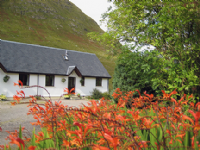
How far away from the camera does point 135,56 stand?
5613mm

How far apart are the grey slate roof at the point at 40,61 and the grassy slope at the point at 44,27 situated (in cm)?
3558

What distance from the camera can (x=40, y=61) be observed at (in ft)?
70.7

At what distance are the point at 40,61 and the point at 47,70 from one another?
2.03 meters

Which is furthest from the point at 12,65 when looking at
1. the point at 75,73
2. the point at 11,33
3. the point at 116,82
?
the point at 11,33

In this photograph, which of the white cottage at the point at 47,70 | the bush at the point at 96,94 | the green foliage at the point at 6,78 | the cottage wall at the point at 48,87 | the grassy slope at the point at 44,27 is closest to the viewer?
the green foliage at the point at 6,78

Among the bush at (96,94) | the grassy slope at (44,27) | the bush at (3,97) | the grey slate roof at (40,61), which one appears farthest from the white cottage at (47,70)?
the grassy slope at (44,27)

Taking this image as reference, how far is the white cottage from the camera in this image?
1828cm

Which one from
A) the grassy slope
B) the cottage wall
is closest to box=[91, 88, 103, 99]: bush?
the cottage wall

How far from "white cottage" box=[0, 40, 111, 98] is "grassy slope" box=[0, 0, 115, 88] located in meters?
36.1

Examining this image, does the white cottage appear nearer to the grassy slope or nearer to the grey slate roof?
the grey slate roof

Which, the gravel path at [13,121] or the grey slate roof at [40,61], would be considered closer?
the gravel path at [13,121]

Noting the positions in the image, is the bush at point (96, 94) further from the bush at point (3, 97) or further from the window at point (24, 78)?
the bush at point (3, 97)

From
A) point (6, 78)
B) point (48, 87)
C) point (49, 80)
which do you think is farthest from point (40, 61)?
point (6, 78)

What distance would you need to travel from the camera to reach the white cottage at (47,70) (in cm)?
1828
